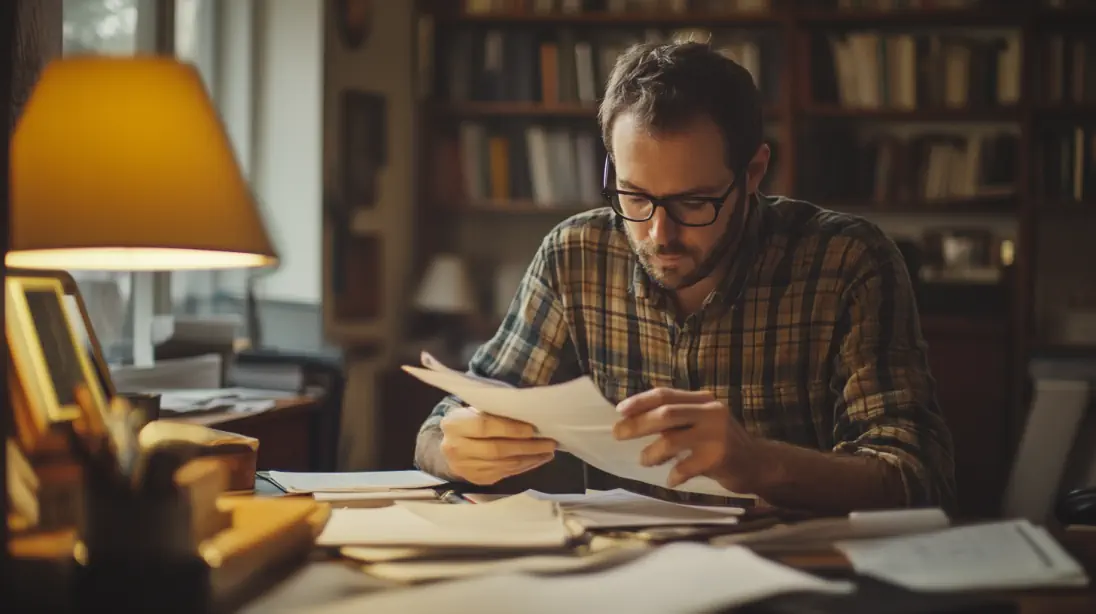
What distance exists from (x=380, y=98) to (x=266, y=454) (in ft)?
5.98

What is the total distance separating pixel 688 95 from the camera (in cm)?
155

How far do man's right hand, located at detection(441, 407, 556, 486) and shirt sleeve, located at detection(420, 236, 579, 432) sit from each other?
0.42 metres

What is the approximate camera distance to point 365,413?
373 centimetres

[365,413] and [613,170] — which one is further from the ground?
[613,170]

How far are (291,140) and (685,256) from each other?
2.38 m

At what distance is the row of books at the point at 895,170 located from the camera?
3820 mm

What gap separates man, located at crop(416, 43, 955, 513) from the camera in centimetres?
139

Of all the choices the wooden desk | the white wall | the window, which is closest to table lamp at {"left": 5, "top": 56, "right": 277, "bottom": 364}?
the wooden desk

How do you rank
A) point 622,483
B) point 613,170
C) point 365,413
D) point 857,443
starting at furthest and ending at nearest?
point 365,413, point 622,483, point 613,170, point 857,443

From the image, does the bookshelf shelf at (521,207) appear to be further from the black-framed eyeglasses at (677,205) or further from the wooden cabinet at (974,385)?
the black-framed eyeglasses at (677,205)

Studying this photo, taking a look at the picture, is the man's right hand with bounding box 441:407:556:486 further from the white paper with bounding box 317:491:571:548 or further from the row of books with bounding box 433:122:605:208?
the row of books with bounding box 433:122:605:208

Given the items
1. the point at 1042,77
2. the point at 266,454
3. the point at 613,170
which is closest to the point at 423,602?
the point at 613,170

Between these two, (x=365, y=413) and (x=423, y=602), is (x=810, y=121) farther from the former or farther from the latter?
(x=423, y=602)

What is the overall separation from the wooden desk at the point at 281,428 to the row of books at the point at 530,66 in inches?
69.3
